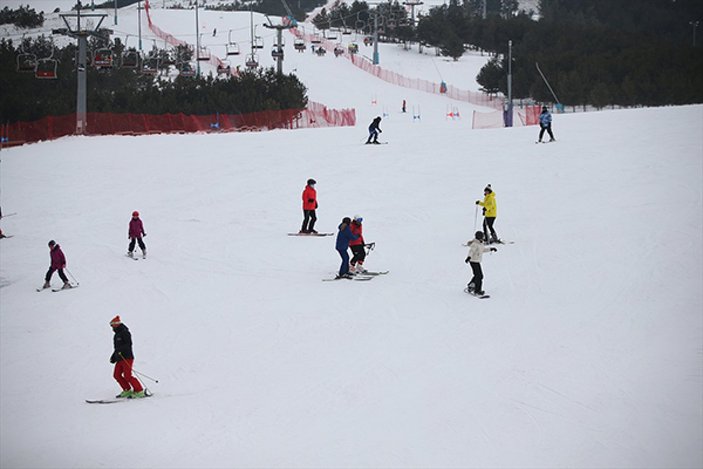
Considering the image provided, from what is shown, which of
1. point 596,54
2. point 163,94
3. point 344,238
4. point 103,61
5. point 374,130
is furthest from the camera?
point 596,54

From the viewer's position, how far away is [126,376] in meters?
11.4

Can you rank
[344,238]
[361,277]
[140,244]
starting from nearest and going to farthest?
[344,238] → [361,277] → [140,244]

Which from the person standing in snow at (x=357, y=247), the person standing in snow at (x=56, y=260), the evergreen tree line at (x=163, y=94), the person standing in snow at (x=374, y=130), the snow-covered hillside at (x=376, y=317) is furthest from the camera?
the evergreen tree line at (x=163, y=94)

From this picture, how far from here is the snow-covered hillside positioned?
9.70 m

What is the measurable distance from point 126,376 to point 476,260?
21.3 ft

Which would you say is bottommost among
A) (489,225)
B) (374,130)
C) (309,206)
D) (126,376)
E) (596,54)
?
(126,376)

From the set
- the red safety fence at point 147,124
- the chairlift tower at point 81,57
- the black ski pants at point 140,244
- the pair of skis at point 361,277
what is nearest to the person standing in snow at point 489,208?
the pair of skis at point 361,277

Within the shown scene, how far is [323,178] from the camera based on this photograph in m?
29.0

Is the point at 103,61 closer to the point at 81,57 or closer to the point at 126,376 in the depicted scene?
the point at 81,57

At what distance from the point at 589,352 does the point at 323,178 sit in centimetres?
1786

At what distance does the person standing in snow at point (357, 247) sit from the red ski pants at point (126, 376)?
251 inches

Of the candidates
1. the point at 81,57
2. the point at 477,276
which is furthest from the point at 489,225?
the point at 81,57

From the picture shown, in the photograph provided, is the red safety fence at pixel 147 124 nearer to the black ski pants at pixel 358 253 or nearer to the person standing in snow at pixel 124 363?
the black ski pants at pixel 358 253

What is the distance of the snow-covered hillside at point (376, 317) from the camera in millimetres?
9703
